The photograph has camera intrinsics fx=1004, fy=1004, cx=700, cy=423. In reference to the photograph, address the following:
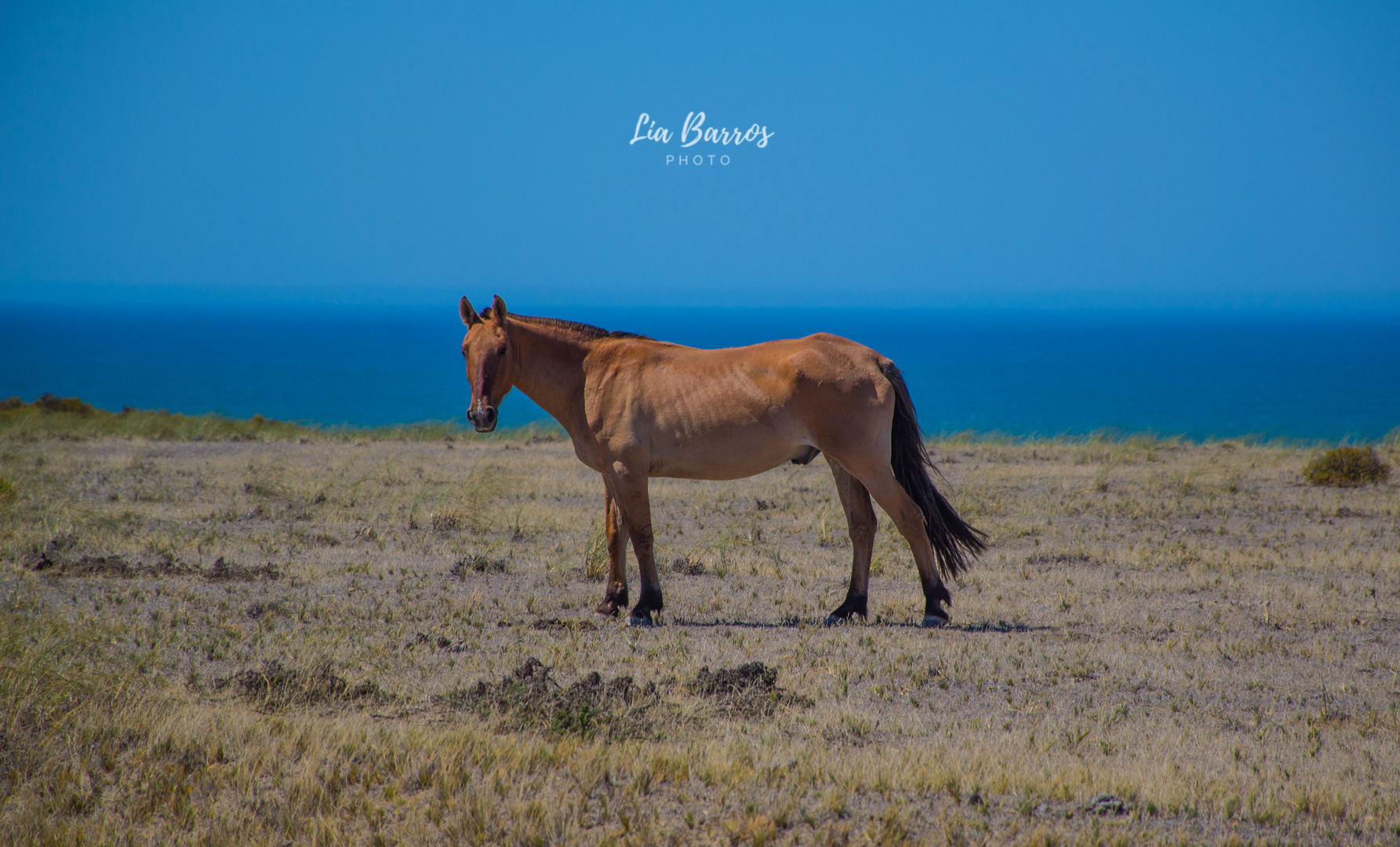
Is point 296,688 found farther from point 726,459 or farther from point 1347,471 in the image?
point 1347,471

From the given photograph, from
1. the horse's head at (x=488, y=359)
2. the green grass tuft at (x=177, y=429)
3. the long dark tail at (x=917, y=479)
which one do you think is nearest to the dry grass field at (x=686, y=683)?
the long dark tail at (x=917, y=479)

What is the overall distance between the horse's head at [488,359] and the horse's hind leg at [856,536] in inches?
109

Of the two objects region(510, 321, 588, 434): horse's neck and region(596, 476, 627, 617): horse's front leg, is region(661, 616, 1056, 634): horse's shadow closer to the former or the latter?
region(596, 476, 627, 617): horse's front leg

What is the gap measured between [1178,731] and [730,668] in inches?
105

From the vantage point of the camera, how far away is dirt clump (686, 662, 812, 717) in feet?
19.6

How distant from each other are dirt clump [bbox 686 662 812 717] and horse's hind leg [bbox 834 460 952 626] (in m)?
1.94

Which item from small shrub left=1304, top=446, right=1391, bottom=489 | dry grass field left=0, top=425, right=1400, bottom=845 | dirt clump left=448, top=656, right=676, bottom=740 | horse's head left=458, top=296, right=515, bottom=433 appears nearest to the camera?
dry grass field left=0, top=425, right=1400, bottom=845

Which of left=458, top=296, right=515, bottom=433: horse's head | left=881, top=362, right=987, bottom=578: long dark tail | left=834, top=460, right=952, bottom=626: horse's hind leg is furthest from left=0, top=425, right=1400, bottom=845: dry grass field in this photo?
left=458, top=296, right=515, bottom=433: horse's head

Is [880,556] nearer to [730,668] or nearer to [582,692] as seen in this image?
[730,668]

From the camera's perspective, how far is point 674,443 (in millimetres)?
8195

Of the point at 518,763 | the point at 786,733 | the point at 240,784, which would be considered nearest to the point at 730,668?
the point at 786,733

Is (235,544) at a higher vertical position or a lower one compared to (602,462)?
lower

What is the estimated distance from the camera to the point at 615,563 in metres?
8.46

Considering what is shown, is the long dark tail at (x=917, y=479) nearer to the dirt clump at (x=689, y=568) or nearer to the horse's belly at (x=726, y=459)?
the horse's belly at (x=726, y=459)
